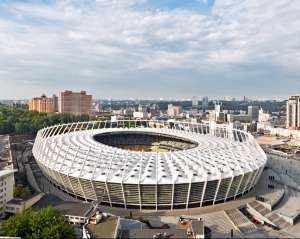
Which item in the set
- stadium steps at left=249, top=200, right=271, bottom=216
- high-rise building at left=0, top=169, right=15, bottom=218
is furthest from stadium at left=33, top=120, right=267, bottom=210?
high-rise building at left=0, top=169, right=15, bottom=218

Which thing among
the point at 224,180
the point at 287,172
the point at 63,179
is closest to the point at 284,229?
the point at 224,180

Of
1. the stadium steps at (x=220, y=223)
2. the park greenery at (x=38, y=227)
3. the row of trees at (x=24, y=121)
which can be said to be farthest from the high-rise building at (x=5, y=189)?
the row of trees at (x=24, y=121)

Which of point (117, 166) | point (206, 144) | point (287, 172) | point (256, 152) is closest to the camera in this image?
point (117, 166)

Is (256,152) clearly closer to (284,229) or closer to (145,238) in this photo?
(284,229)

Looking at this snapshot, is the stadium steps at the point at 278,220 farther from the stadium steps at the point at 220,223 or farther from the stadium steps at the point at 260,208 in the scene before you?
the stadium steps at the point at 220,223

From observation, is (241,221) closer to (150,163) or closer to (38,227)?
(150,163)

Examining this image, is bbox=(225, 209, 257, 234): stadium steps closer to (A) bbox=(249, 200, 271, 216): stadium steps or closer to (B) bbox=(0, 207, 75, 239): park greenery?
(A) bbox=(249, 200, 271, 216): stadium steps

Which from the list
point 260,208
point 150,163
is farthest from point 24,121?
point 260,208
